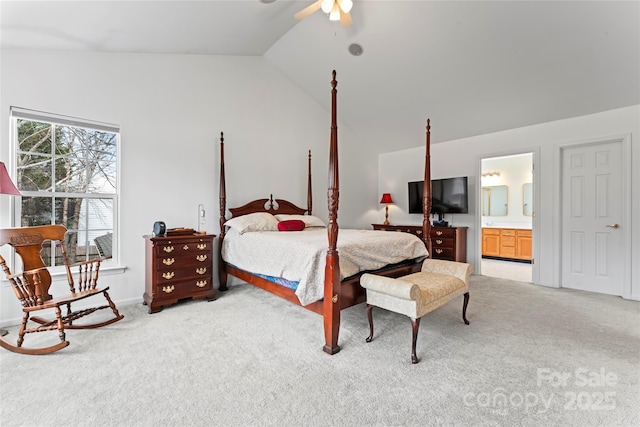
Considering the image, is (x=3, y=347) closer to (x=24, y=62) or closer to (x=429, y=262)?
(x=24, y=62)

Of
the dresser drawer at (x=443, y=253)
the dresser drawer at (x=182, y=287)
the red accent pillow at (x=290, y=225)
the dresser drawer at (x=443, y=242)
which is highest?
the red accent pillow at (x=290, y=225)

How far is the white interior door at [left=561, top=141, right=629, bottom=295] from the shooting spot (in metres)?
3.85

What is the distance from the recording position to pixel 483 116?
4.57 meters

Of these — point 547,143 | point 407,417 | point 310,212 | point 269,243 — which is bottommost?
point 407,417

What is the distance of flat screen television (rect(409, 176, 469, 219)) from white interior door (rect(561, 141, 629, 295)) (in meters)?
1.34

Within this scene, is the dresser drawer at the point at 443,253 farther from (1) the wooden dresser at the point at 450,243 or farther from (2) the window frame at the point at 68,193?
(2) the window frame at the point at 68,193

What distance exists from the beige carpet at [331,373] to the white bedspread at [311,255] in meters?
0.52

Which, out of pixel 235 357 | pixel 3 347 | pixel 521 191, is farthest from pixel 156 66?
pixel 521 191

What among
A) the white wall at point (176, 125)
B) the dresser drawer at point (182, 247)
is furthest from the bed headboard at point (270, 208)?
the dresser drawer at point (182, 247)

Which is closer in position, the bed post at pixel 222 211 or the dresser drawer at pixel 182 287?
the dresser drawer at pixel 182 287

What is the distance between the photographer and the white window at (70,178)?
2988mm

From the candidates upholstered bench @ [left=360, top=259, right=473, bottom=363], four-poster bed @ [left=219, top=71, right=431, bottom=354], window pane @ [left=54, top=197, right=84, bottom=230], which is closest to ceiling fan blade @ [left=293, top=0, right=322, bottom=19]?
four-poster bed @ [left=219, top=71, right=431, bottom=354]

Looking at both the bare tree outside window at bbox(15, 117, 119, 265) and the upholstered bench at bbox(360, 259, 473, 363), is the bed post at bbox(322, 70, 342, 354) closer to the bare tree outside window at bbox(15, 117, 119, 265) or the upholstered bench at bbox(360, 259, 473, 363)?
the upholstered bench at bbox(360, 259, 473, 363)

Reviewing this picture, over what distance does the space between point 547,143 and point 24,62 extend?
6432mm
